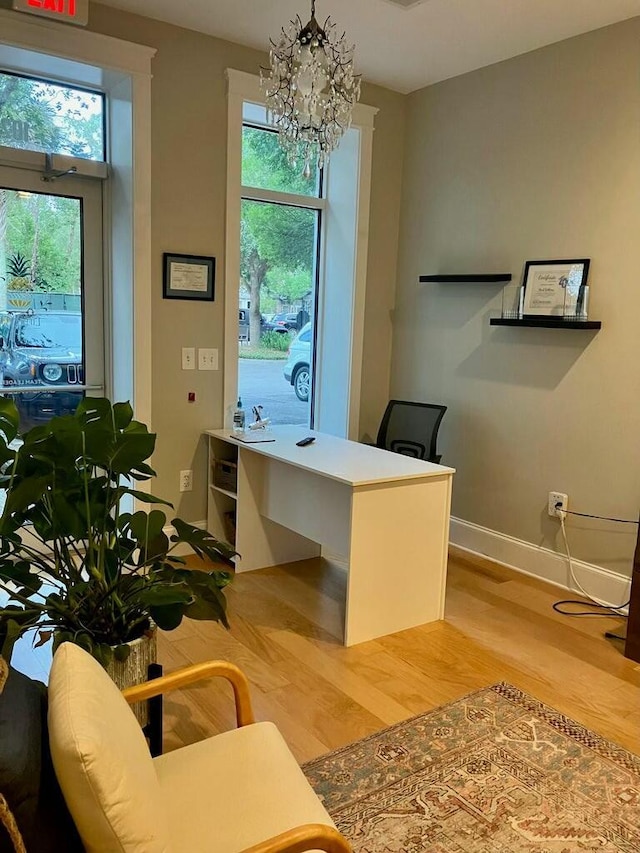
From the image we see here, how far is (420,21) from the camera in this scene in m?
3.38

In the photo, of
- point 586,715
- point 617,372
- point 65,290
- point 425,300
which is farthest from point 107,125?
point 586,715

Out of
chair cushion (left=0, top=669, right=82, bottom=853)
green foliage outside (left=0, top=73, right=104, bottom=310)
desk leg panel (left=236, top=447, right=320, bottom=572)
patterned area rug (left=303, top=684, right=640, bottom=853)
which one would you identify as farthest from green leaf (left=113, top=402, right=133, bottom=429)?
green foliage outside (left=0, top=73, right=104, bottom=310)

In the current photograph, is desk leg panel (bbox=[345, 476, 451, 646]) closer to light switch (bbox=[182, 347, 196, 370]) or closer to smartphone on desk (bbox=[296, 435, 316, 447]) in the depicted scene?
smartphone on desk (bbox=[296, 435, 316, 447])

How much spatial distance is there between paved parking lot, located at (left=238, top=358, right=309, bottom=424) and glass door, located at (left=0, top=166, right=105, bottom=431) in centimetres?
89

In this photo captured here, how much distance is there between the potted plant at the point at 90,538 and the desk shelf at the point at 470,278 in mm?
2544

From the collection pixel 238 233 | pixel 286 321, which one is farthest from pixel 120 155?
pixel 286 321

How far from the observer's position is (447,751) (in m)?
2.29

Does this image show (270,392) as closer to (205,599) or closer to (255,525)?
(255,525)

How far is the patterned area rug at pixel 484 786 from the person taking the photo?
1.92 m

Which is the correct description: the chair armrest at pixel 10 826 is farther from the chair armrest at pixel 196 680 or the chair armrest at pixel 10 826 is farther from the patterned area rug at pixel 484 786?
the patterned area rug at pixel 484 786

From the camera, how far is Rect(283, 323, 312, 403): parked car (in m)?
4.64

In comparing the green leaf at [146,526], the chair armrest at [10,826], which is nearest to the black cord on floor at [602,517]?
the green leaf at [146,526]

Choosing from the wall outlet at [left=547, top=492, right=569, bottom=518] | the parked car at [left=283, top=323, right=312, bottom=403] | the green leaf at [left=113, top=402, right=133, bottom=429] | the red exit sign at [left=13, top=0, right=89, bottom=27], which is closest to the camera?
the green leaf at [left=113, top=402, right=133, bottom=429]

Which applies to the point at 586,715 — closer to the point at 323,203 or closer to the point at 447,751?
the point at 447,751
